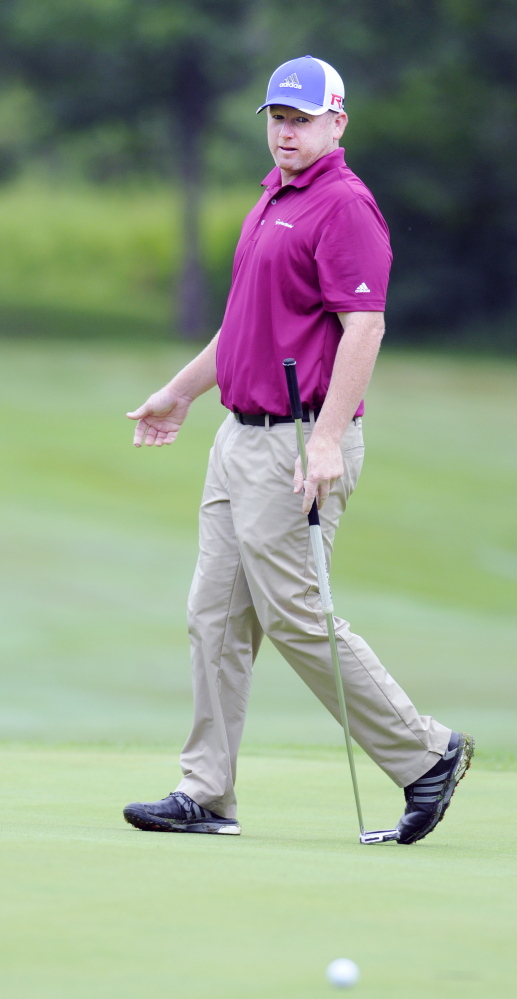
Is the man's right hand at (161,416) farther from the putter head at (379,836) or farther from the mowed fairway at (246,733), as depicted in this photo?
the putter head at (379,836)

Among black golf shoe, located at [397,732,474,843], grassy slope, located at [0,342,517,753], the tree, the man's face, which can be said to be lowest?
grassy slope, located at [0,342,517,753]

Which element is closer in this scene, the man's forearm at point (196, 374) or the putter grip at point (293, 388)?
the putter grip at point (293, 388)

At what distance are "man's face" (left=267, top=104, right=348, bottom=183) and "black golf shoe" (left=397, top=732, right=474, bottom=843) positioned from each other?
1.49 metres

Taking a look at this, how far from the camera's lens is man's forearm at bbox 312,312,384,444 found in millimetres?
3543

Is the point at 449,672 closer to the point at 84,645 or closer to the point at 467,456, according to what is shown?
the point at 84,645

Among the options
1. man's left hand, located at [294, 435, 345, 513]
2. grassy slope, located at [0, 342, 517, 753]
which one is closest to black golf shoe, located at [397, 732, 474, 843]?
man's left hand, located at [294, 435, 345, 513]

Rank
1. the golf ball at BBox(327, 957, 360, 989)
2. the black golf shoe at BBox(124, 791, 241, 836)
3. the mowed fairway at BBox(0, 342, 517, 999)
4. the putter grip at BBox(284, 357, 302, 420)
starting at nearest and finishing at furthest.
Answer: the golf ball at BBox(327, 957, 360, 989) < the mowed fairway at BBox(0, 342, 517, 999) < the putter grip at BBox(284, 357, 302, 420) < the black golf shoe at BBox(124, 791, 241, 836)

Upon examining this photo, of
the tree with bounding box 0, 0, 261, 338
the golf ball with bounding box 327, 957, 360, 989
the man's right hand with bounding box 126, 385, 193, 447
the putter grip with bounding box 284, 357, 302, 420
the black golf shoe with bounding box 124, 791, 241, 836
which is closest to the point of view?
the golf ball with bounding box 327, 957, 360, 989

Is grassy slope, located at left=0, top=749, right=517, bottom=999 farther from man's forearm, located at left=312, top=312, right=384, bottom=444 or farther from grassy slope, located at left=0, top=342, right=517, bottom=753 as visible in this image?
grassy slope, located at left=0, top=342, right=517, bottom=753

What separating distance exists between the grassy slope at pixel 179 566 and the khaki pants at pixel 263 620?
2.46m

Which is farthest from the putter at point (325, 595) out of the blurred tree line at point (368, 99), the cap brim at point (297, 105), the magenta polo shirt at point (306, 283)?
the blurred tree line at point (368, 99)

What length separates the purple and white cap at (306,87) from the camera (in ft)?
12.2

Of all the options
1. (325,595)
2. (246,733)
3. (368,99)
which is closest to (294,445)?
(325,595)

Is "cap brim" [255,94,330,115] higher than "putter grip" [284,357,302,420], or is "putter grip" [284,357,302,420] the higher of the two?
"cap brim" [255,94,330,115]
